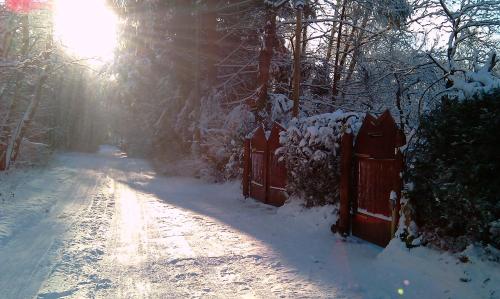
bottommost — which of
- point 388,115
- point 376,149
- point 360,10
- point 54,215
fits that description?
point 54,215

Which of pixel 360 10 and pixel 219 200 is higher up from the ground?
pixel 360 10

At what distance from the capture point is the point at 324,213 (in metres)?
8.52

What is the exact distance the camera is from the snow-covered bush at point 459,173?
4531 mm

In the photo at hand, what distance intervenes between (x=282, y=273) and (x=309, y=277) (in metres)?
0.37

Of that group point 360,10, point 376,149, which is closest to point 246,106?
point 360,10

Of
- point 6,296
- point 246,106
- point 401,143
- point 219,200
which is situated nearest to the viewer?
point 6,296

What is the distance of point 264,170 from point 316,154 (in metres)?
3.71

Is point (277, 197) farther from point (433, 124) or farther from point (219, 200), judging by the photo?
point (433, 124)

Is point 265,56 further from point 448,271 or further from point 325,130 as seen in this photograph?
point 448,271

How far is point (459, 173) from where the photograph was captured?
4.81 m

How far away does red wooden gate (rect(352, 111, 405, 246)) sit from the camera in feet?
20.9

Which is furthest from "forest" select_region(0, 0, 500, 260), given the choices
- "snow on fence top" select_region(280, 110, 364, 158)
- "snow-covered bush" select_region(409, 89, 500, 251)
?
"snow-covered bush" select_region(409, 89, 500, 251)

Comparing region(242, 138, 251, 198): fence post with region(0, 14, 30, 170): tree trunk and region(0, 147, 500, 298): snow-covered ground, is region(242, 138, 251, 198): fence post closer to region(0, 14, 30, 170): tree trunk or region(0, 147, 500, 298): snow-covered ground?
region(0, 147, 500, 298): snow-covered ground

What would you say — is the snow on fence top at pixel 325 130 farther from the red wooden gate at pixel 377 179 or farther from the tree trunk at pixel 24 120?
the tree trunk at pixel 24 120
